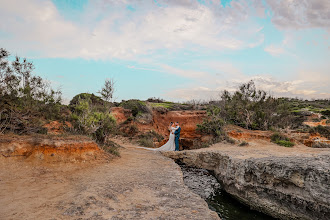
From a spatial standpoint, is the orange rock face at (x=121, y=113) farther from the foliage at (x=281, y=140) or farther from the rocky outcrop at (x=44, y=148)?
the foliage at (x=281, y=140)

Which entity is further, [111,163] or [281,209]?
[111,163]

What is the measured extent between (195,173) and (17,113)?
896 centimetres

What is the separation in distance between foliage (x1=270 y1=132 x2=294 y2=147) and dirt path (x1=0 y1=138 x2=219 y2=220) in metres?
9.08

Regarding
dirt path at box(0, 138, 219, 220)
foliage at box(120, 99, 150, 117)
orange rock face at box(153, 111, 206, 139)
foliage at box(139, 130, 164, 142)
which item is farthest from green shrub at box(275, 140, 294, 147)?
foliage at box(120, 99, 150, 117)

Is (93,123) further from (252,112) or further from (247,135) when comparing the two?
(252,112)

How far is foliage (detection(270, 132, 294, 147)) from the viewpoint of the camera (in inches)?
498

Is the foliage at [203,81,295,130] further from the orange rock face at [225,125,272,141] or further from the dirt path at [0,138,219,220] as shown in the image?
the dirt path at [0,138,219,220]

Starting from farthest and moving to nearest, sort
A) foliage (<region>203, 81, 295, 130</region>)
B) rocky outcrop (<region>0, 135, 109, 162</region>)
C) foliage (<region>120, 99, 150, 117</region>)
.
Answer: foliage (<region>120, 99, 150, 117</region>) < foliage (<region>203, 81, 295, 130</region>) < rocky outcrop (<region>0, 135, 109, 162</region>)

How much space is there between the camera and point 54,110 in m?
16.0

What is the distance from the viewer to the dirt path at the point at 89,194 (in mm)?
3986

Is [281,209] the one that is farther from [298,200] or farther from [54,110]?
[54,110]

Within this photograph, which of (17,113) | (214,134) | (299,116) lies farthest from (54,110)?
(299,116)

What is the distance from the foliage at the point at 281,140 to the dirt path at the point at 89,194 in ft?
29.8

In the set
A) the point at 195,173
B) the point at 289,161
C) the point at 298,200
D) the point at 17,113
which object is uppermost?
the point at 17,113
